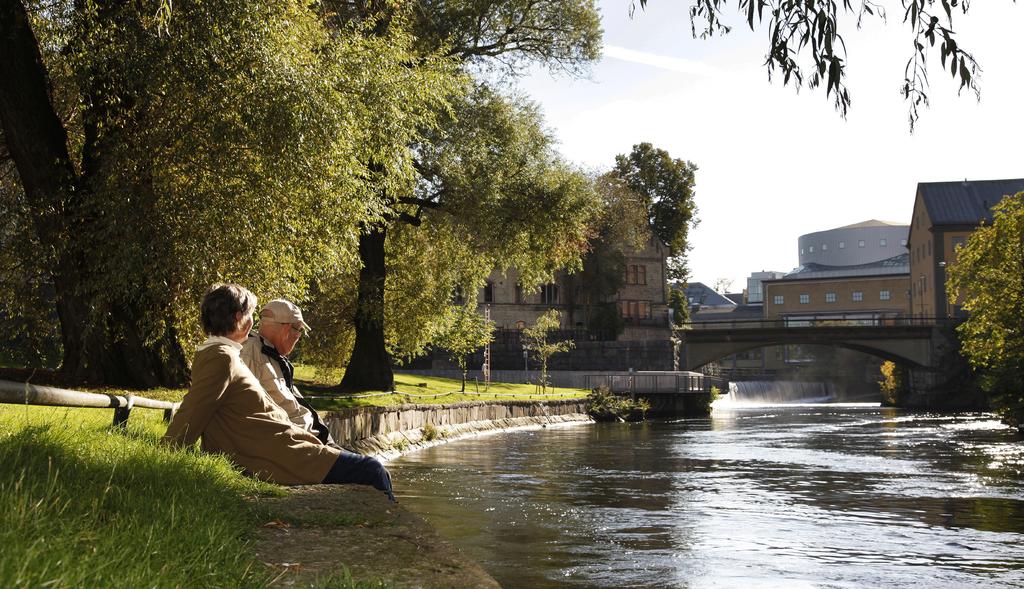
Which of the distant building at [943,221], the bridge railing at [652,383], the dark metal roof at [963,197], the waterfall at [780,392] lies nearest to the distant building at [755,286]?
the waterfall at [780,392]

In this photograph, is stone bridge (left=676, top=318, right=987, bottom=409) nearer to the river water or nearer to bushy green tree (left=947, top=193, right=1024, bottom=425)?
bushy green tree (left=947, top=193, right=1024, bottom=425)

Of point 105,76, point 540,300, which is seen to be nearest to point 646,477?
point 105,76

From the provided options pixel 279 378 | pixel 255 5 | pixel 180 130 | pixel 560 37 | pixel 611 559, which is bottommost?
pixel 611 559

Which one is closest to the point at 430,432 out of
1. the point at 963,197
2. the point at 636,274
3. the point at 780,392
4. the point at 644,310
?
the point at 644,310

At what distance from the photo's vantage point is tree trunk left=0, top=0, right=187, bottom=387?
15.3 metres

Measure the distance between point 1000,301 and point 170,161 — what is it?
2765cm

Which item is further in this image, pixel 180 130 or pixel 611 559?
pixel 180 130

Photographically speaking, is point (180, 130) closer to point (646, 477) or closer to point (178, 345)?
point (178, 345)

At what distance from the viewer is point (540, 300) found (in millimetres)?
76688

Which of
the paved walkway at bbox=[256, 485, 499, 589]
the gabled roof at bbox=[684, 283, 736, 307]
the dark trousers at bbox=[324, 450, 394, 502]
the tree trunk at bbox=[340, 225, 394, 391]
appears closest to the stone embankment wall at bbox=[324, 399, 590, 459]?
the tree trunk at bbox=[340, 225, 394, 391]

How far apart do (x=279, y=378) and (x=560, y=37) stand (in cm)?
2408

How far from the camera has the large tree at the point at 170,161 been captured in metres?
14.3

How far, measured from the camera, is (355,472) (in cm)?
696

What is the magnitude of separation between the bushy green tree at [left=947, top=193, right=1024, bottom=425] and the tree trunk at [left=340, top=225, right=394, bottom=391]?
18.3 m
